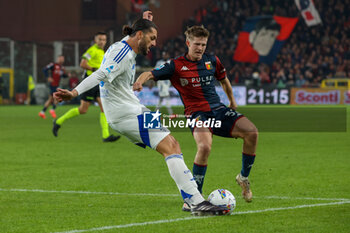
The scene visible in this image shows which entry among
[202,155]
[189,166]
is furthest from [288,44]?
[202,155]

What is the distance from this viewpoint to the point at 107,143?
14633mm

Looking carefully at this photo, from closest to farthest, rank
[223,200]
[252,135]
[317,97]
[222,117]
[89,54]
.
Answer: [223,200] → [252,135] → [222,117] → [89,54] → [317,97]

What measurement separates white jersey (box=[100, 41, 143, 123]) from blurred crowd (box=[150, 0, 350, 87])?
29315 mm

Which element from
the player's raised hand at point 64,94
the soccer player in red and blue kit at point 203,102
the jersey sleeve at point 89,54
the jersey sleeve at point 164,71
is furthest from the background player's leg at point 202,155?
the jersey sleeve at point 89,54

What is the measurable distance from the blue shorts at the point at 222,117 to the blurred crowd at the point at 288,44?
2816 cm

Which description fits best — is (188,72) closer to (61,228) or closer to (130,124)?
(130,124)

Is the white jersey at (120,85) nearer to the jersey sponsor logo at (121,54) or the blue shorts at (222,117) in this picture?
the jersey sponsor logo at (121,54)

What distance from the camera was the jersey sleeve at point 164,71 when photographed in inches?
287

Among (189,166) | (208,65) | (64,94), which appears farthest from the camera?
(189,166)

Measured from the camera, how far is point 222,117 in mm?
7395

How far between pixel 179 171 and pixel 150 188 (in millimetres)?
1963

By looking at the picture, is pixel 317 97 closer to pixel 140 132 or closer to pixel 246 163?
pixel 246 163

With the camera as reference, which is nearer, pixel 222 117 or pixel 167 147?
pixel 167 147

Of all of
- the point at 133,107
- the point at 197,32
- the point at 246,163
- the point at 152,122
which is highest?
the point at 197,32
